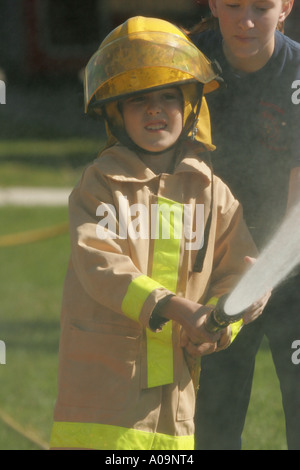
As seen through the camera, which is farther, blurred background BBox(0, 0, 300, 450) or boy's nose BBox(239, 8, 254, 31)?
blurred background BBox(0, 0, 300, 450)

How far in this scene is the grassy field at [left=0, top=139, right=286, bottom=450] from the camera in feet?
12.4

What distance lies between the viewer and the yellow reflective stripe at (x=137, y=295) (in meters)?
2.03

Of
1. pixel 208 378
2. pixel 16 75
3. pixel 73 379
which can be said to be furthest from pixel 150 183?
pixel 16 75

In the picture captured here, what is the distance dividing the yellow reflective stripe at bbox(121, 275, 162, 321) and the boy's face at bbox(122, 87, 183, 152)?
32 cm

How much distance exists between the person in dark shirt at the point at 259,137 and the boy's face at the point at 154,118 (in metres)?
0.17

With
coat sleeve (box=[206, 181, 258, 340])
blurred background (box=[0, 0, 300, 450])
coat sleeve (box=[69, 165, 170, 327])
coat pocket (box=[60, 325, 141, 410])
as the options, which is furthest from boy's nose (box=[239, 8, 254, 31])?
coat pocket (box=[60, 325, 141, 410])

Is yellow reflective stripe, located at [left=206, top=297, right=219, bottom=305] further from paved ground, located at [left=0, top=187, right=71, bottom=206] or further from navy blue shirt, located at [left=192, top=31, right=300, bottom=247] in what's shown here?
paved ground, located at [left=0, top=187, right=71, bottom=206]

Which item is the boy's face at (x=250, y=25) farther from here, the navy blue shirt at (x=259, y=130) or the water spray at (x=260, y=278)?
the water spray at (x=260, y=278)

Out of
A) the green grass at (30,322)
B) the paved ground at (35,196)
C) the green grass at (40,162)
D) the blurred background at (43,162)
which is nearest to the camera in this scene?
the blurred background at (43,162)

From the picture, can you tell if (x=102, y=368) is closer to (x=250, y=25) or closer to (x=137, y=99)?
(x=137, y=99)

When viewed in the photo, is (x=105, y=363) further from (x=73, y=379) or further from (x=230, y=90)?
(x=230, y=90)

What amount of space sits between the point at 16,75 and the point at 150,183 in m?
3.78

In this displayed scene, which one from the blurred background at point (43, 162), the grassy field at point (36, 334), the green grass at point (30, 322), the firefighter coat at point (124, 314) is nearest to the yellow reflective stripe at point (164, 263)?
the firefighter coat at point (124, 314)

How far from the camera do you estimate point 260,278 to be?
6.49 feet
